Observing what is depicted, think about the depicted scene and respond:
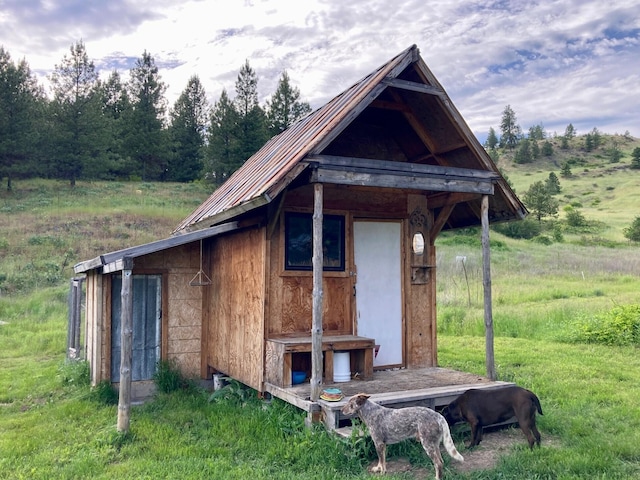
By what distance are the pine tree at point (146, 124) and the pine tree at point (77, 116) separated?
4.82 metres

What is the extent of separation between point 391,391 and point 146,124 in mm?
37424

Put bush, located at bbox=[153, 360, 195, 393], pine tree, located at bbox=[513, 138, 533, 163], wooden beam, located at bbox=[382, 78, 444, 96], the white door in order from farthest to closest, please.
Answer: pine tree, located at bbox=[513, 138, 533, 163] → bush, located at bbox=[153, 360, 195, 393] → the white door → wooden beam, located at bbox=[382, 78, 444, 96]

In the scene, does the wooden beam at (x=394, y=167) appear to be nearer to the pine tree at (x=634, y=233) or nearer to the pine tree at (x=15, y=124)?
the pine tree at (x=15, y=124)

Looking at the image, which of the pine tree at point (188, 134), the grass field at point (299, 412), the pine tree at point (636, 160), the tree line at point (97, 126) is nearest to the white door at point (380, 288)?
the grass field at point (299, 412)

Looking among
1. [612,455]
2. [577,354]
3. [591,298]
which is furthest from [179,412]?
[591,298]

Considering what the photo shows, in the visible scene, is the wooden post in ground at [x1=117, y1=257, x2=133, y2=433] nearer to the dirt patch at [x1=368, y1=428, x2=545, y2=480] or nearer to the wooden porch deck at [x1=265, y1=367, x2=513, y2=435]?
the wooden porch deck at [x1=265, y1=367, x2=513, y2=435]

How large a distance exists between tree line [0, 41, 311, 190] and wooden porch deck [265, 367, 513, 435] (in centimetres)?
2789

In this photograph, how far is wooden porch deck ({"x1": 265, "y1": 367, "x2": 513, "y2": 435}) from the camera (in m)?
5.61

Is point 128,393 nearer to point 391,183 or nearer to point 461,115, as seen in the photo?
point 391,183

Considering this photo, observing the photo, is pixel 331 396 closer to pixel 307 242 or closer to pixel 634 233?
pixel 307 242

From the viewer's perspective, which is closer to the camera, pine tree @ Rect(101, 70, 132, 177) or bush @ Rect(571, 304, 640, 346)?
bush @ Rect(571, 304, 640, 346)

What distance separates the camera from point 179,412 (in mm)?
6992

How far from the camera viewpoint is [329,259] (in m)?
7.66

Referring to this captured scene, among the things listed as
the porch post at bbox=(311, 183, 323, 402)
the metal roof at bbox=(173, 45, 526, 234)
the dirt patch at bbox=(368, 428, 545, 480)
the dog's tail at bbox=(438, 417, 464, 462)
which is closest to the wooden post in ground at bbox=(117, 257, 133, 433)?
the metal roof at bbox=(173, 45, 526, 234)
